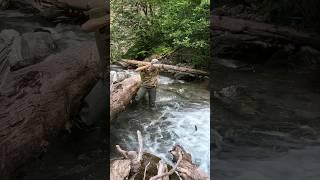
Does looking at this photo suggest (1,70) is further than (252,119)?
No

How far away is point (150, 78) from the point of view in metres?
3.46

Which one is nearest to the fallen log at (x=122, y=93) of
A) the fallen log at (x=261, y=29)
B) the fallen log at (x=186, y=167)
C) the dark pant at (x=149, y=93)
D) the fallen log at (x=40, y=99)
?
the dark pant at (x=149, y=93)

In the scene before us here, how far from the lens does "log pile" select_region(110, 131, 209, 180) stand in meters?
3.28

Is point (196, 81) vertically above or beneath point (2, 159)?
above

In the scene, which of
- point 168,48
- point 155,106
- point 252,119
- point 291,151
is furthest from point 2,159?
point 291,151

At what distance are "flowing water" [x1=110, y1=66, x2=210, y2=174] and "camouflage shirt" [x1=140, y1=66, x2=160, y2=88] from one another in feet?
0.24

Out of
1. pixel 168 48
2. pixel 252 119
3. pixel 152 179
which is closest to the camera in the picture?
pixel 252 119

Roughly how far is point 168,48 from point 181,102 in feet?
1.59

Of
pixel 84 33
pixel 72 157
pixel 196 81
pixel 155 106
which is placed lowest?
pixel 72 157

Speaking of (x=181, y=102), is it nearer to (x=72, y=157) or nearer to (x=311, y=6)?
(x=72, y=157)

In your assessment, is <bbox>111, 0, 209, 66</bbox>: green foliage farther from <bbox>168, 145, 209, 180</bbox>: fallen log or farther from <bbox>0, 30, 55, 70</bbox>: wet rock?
<bbox>168, 145, 209, 180</bbox>: fallen log

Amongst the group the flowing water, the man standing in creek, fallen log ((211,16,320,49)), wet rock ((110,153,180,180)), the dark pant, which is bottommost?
wet rock ((110,153,180,180))

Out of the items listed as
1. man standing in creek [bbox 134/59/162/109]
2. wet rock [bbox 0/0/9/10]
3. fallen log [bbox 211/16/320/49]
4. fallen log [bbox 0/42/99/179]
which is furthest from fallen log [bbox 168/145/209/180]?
wet rock [bbox 0/0/9/10]

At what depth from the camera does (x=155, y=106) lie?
11.6 feet
